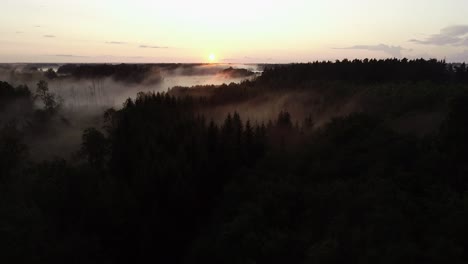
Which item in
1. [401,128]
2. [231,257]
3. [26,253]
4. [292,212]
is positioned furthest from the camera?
[401,128]

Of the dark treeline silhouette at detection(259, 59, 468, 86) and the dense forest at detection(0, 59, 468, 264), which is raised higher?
the dark treeline silhouette at detection(259, 59, 468, 86)

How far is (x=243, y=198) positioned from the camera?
131ft

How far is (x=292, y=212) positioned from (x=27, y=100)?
98.0 m

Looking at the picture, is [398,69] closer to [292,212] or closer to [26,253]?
[292,212]

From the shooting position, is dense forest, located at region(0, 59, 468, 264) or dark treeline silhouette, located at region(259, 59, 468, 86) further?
dark treeline silhouette, located at region(259, 59, 468, 86)

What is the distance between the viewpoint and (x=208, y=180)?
47188 mm

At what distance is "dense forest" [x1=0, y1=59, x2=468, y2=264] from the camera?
26734mm

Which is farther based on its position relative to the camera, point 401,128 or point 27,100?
point 27,100

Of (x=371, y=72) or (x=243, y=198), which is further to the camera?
(x=371, y=72)

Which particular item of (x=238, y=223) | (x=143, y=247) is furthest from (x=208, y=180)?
(x=238, y=223)

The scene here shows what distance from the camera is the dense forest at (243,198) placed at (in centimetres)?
2673

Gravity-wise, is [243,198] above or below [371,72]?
below

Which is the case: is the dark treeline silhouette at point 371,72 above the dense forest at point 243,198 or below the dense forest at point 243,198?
above

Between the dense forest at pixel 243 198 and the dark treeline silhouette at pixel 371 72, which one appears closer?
the dense forest at pixel 243 198
